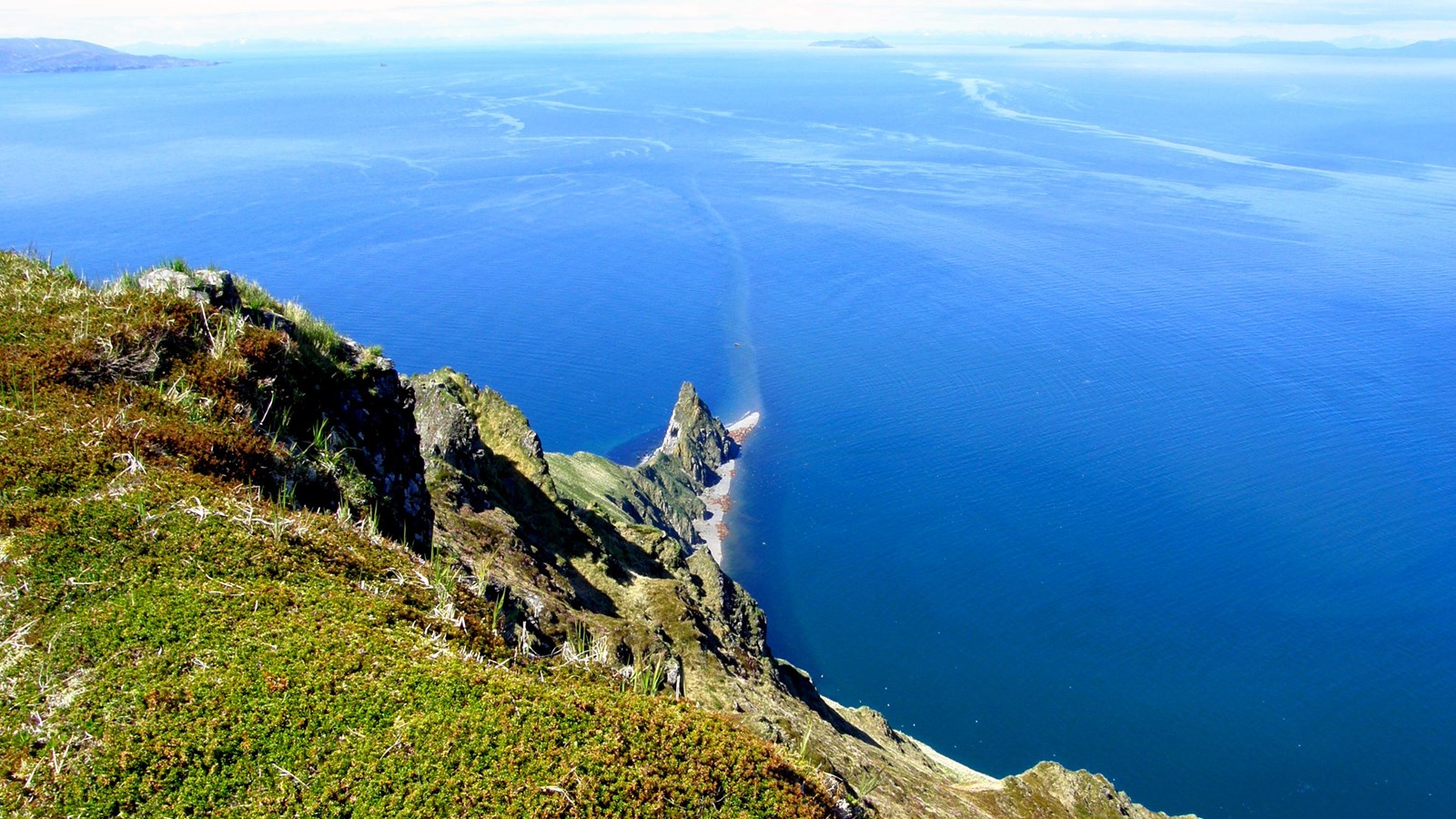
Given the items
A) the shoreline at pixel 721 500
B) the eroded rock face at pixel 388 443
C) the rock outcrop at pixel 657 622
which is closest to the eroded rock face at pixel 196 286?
the eroded rock face at pixel 388 443

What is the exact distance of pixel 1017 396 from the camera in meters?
110

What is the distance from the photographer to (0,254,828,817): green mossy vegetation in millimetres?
7418

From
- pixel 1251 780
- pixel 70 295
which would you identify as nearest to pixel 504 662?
pixel 70 295

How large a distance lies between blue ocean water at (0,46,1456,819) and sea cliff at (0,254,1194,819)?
57.5 metres

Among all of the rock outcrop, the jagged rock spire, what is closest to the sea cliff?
the rock outcrop

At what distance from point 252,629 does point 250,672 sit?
577 mm

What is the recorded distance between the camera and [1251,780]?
56.6 m

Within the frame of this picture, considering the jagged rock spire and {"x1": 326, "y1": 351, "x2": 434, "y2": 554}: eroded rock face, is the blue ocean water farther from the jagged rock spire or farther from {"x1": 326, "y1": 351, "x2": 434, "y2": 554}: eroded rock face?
{"x1": 326, "y1": 351, "x2": 434, "y2": 554}: eroded rock face

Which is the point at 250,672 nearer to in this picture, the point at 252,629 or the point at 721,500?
the point at 252,629

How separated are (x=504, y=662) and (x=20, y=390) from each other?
311 inches

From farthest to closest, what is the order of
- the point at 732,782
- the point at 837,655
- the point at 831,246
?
the point at 831,246 < the point at 837,655 < the point at 732,782

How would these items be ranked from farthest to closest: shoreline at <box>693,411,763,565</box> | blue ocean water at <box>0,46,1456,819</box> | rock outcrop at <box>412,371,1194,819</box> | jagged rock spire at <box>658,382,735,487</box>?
jagged rock spire at <box>658,382,735,487</box> < shoreline at <box>693,411,763,565</box> < blue ocean water at <box>0,46,1456,819</box> < rock outcrop at <box>412,371,1194,819</box>

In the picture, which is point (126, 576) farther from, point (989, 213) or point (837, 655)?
point (989, 213)

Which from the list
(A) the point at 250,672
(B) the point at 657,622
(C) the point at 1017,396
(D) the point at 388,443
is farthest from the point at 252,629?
(C) the point at 1017,396
